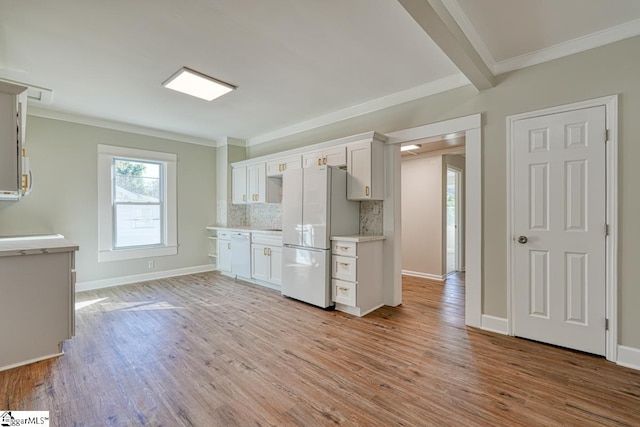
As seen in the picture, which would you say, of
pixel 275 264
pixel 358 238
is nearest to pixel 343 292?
pixel 358 238

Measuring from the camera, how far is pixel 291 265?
3.96m

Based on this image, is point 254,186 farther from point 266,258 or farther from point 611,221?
point 611,221

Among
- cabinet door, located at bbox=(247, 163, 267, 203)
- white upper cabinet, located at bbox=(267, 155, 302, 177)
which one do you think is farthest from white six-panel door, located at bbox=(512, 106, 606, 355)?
cabinet door, located at bbox=(247, 163, 267, 203)

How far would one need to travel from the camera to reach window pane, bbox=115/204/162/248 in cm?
482

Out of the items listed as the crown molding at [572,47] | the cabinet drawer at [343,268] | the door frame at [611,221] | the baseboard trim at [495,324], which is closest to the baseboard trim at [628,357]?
the door frame at [611,221]

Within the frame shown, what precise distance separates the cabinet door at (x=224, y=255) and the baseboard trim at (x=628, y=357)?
5.06 meters

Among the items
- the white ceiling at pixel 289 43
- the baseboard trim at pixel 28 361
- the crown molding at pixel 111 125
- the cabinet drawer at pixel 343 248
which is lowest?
the baseboard trim at pixel 28 361

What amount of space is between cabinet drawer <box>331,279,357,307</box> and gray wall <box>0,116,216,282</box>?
3.37m

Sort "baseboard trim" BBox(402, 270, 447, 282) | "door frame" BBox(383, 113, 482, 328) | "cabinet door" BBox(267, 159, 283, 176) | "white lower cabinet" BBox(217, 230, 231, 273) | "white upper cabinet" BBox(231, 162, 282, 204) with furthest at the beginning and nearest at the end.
Answer: "white lower cabinet" BBox(217, 230, 231, 273)
"baseboard trim" BBox(402, 270, 447, 282)
"white upper cabinet" BBox(231, 162, 282, 204)
"cabinet door" BBox(267, 159, 283, 176)
"door frame" BBox(383, 113, 482, 328)

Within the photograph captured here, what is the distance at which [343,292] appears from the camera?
346cm

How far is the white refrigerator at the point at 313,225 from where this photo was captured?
356cm

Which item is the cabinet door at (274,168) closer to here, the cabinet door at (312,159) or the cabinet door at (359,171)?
the cabinet door at (312,159)

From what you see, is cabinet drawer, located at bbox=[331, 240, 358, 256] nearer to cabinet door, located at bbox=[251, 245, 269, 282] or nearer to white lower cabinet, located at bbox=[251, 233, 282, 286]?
white lower cabinet, located at bbox=[251, 233, 282, 286]

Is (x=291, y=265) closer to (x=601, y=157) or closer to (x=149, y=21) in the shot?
(x=149, y=21)
